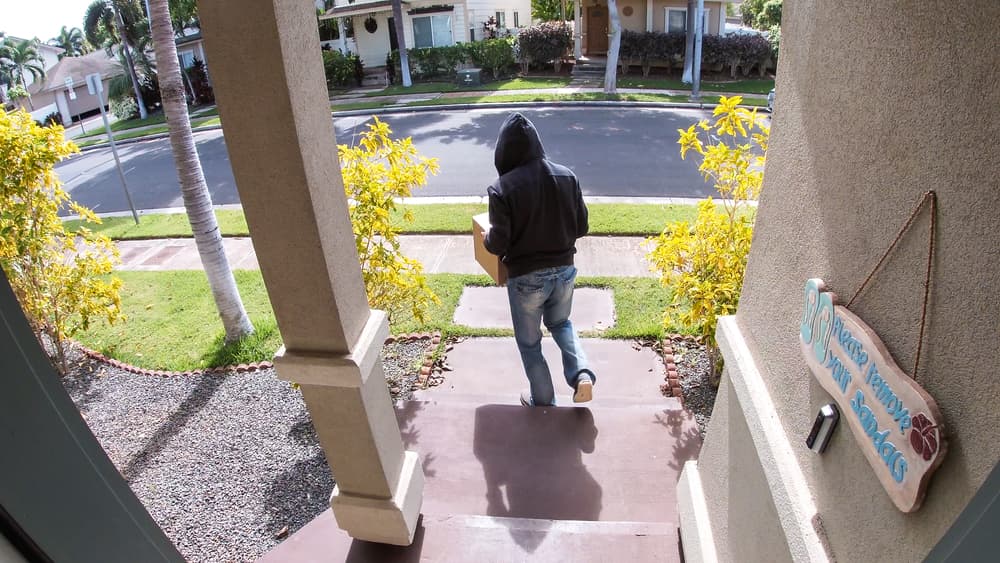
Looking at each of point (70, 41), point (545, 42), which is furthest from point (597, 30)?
point (70, 41)

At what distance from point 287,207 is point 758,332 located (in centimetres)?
179

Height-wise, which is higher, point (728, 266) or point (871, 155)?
point (871, 155)

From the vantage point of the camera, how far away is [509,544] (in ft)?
9.15

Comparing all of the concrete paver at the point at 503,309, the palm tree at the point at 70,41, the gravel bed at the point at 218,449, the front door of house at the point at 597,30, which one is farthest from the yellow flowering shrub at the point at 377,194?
the palm tree at the point at 70,41

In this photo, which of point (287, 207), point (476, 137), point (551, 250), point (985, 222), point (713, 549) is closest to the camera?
point (985, 222)

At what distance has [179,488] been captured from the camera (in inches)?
158

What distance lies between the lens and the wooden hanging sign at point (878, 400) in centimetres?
104

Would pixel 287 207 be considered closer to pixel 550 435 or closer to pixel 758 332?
pixel 758 332

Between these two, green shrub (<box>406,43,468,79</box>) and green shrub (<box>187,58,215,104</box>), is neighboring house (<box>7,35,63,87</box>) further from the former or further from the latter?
green shrub (<box>406,43,468,79</box>)

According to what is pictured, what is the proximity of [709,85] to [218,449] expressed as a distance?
18942 mm

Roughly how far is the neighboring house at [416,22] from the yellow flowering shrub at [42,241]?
20.9 meters

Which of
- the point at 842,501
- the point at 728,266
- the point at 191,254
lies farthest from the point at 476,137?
the point at 842,501

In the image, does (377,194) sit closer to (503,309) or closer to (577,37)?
(503,309)

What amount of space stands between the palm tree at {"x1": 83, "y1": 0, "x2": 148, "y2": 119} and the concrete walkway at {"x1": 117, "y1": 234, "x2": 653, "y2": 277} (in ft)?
51.2
